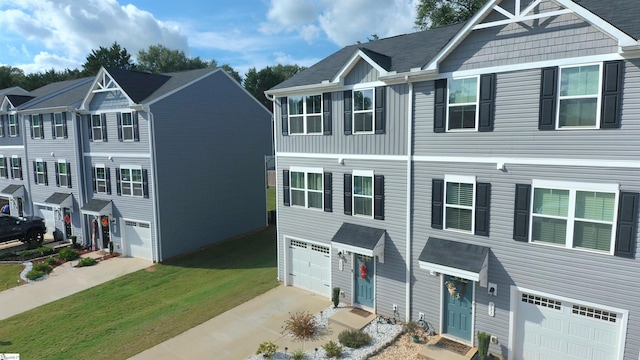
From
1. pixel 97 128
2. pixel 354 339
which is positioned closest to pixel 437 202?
pixel 354 339

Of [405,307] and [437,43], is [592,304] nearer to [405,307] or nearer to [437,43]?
[405,307]

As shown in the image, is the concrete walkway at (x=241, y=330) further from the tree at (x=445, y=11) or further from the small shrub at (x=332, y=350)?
the tree at (x=445, y=11)

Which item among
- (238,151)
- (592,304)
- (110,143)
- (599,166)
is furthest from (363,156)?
(110,143)

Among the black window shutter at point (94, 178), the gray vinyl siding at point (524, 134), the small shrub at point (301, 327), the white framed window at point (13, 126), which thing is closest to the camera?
the gray vinyl siding at point (524, 134)

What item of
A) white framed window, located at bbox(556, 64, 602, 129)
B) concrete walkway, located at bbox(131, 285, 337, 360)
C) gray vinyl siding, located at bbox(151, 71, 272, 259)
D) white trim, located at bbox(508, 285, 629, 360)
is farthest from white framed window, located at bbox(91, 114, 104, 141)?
white framed window, located at bbox(556, 64, 602, 129)

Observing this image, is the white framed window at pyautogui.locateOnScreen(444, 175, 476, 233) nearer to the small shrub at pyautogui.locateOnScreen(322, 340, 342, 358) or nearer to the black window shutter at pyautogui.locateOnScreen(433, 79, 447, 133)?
the black window shutter at pyautogui.locateOnScreen(433, 79, 447, 133)

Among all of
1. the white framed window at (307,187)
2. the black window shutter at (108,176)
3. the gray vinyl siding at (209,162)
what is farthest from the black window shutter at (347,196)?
the black window shutter at (108,176)

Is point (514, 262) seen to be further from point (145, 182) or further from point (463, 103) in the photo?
point (145, 182)
